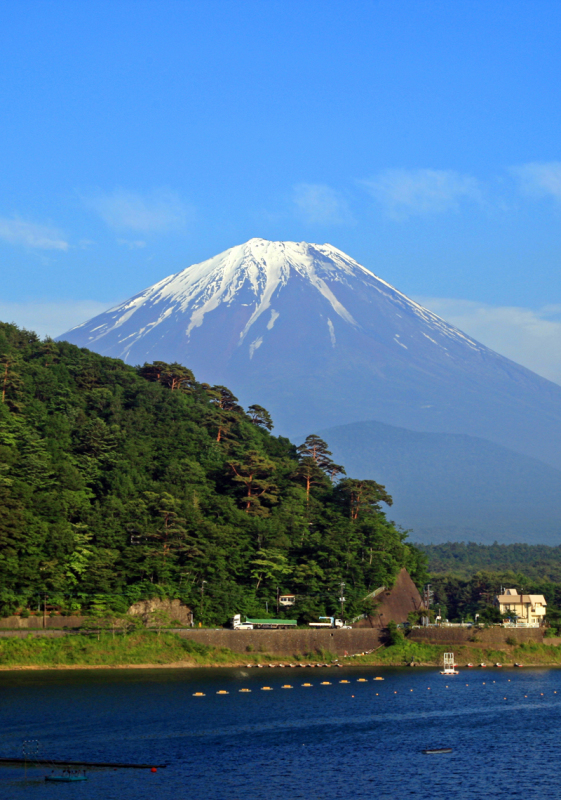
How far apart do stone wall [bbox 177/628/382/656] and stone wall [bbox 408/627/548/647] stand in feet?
12.3

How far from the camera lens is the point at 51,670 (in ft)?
221

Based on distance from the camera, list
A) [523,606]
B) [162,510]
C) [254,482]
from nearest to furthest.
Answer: [162,510] → [523,606] → [254,482]

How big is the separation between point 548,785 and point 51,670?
39.5 metres

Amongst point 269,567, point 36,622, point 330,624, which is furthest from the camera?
point 269,567

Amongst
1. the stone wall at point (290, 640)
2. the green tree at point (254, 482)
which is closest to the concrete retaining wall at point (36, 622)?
the stone wall at point (290, 640)

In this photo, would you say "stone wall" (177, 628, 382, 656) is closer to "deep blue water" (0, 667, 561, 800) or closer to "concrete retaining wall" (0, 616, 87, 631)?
"deep blue water" (0, 667, 561, 800)

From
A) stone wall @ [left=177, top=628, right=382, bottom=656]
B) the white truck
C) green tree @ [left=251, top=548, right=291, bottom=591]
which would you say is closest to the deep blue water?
stone wall @ [left=177, top=628, right=382, bottom=656]

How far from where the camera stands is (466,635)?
264 feet

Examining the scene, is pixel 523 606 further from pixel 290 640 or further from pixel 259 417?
pixel 259 417

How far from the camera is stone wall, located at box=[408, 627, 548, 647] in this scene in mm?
80375

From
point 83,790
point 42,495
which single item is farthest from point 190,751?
point 42,495

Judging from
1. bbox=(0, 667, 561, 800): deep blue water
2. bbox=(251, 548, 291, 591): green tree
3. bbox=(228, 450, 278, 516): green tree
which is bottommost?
bbox=(0, 667, 561, 800): deep blue water

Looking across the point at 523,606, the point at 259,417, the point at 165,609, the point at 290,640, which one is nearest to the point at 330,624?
the point at 290,640

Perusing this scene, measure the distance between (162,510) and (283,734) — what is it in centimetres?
3773
